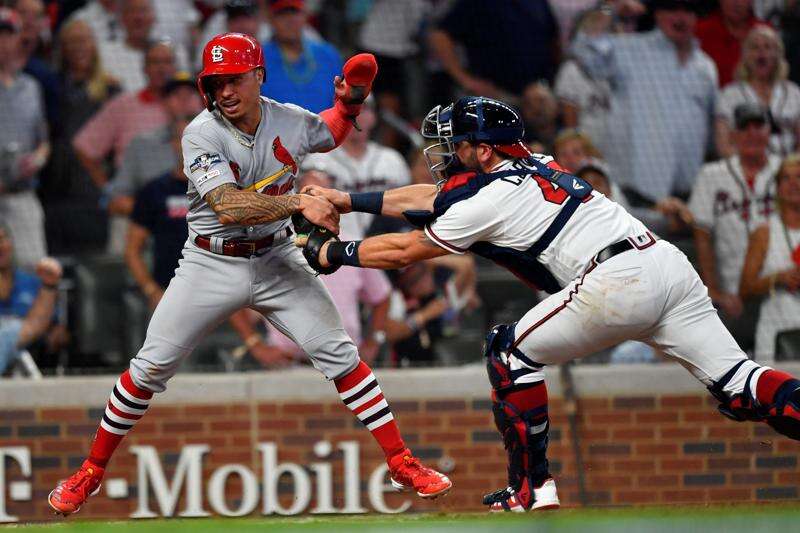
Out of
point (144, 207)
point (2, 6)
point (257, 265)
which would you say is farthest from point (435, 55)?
point (257, 265)

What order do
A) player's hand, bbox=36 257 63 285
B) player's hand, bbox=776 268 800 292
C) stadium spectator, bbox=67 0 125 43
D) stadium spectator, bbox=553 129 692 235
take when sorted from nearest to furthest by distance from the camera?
1. player's hand, bbox=776 268 800 292
2. player's hand, bbox=36 257 63 285
3. stadium spectator, bbox=553 129 692 235
4. stadium spectator, bbox=67 0 125 43

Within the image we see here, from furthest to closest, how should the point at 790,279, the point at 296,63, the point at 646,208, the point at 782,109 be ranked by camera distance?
the point at 296,63, the point at 782,109, the point at 646,208, the point at 790,279

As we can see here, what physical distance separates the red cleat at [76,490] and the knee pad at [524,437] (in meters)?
1.69

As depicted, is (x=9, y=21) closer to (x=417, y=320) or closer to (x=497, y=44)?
(x=497, y=44)

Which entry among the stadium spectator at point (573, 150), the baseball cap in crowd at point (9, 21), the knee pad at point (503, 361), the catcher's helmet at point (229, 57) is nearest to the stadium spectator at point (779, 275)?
the stadium spectator at point (573, 150)

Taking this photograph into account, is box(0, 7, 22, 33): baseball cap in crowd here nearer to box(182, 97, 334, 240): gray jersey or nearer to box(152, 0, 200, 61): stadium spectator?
box(152, 0, 200, 61): stadium spectator

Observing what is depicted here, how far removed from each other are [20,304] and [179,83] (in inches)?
61.3

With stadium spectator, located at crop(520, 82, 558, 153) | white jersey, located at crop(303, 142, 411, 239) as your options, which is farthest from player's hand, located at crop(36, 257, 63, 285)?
stadium spectator, located at crop(520, 82, 558, 153)

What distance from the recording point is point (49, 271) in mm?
7277

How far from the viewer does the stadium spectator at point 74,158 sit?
790cm

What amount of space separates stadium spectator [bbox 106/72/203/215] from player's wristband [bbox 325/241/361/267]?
2.80 metres

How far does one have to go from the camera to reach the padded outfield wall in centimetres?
709

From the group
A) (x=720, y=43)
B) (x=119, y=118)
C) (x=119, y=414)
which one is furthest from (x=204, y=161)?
(x=720, y=43)

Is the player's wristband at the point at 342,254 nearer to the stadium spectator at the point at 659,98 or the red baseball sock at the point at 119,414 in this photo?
the red baseball sock at the point at 119,414
